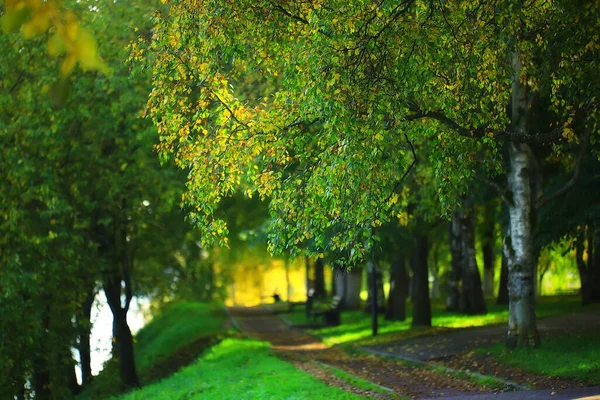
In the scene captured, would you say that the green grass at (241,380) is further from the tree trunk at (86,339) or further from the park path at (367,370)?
the tree trunk at (86,339)

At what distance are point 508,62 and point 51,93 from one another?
1122 cm

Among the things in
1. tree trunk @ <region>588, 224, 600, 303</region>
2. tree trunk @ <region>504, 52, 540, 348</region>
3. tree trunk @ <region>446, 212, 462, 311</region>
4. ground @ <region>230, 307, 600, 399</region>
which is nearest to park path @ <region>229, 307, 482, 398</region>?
ground @ <region>230, 307, 600, 399</region>

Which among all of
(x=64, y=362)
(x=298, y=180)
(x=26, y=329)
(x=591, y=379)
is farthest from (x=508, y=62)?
(x=64, y=362)

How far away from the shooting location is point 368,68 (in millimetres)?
12484

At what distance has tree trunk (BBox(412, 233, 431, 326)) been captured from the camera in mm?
27359

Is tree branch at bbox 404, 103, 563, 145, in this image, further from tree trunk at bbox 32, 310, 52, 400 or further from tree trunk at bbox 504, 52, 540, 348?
tree trunk at bbox 32, 310, 52, 400

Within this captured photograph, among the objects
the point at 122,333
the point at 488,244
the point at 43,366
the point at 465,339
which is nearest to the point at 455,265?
the point at 488,244

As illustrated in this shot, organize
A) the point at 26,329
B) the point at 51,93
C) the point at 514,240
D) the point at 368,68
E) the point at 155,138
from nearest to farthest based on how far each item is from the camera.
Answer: the point at 51,93 → the point at 368,68 → the point at 514,240 → the point at 26,329 → the point at 155,138

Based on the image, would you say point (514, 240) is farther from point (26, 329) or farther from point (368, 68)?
point (26, 329)

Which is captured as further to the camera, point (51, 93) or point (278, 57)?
point (278, 57)

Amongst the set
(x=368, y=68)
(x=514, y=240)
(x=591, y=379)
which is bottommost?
(x=591, y=379)

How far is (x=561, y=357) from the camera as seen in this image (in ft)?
53.9

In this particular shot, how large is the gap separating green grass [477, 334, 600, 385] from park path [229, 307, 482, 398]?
1.37 m

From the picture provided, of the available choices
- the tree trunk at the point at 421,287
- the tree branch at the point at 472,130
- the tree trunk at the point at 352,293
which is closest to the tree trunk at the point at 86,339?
the tree trunk at the point at 421,287
